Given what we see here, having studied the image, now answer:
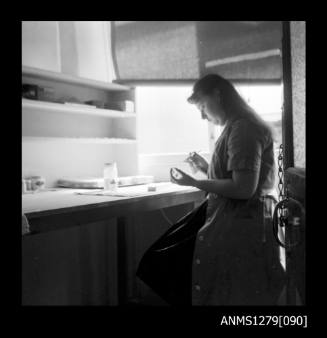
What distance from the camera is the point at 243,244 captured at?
1579 millimetres

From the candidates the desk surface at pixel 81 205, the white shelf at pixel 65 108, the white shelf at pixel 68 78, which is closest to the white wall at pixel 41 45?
the white shelf at pixel 68 78

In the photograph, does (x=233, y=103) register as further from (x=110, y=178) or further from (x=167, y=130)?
(x=167, y=130)

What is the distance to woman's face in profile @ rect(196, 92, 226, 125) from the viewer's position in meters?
1.73

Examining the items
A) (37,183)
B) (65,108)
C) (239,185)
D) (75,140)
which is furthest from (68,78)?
(239,185)

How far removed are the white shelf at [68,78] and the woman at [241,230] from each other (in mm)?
1271

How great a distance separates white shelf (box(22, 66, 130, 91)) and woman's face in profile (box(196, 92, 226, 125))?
1.06 metres

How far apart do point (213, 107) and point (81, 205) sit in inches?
28.6

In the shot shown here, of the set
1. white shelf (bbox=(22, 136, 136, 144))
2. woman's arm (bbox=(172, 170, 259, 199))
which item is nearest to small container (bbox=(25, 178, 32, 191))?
white shelf (bbox=(22, 136, 136, 144))

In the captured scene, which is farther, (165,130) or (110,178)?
(165,130)

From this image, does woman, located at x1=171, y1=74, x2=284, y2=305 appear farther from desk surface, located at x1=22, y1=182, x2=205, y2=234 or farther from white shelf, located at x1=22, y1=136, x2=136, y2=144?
white shelf, located at x1=22, y1=136, x2=136, y2=144

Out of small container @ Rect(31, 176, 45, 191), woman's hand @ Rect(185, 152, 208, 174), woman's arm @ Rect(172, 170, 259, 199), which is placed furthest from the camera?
small container @ Rect(31, 176, 45, 191)

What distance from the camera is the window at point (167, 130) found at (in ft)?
10.3
